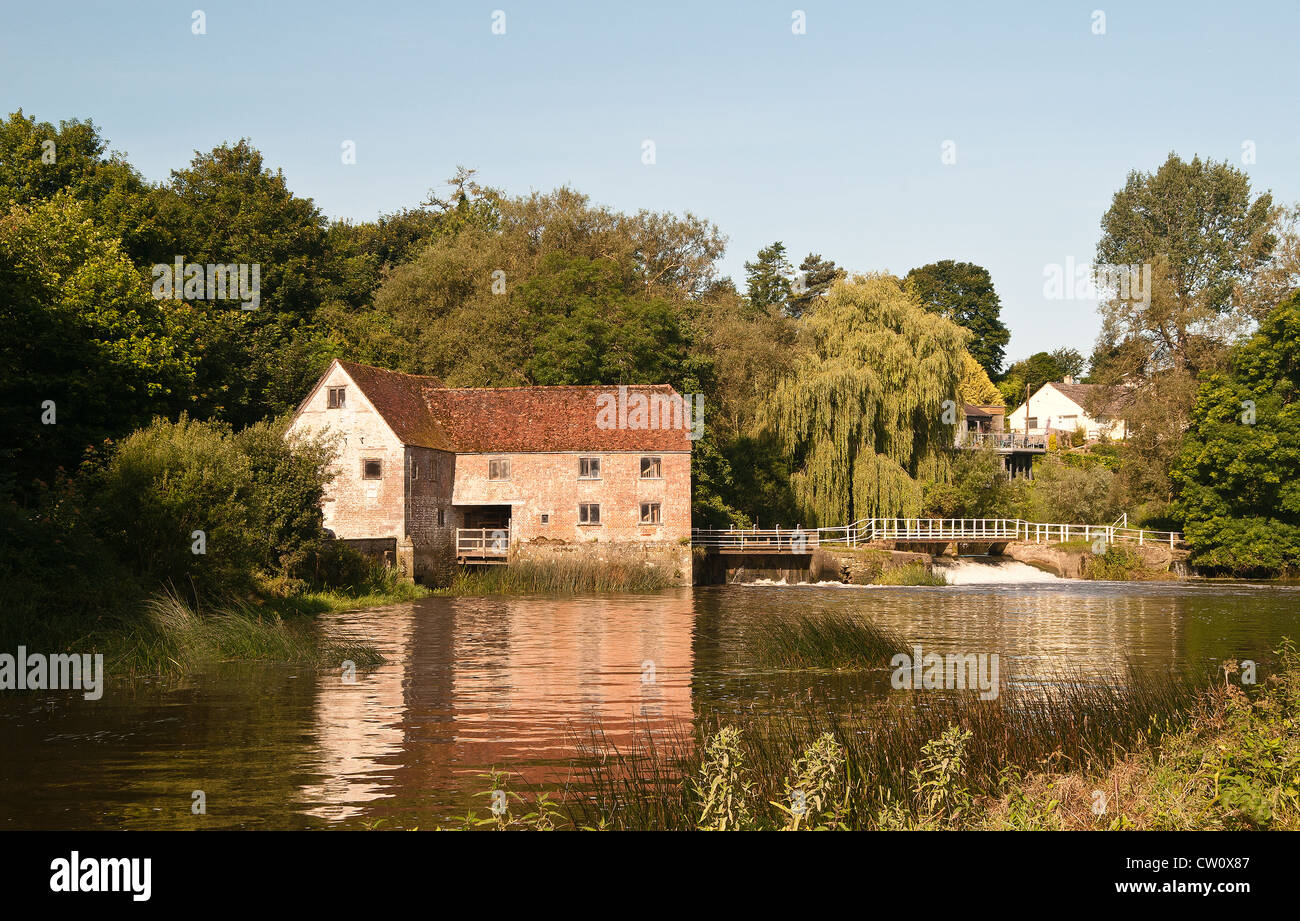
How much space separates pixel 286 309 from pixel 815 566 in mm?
32882

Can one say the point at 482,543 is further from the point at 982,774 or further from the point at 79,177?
the point at 982,774

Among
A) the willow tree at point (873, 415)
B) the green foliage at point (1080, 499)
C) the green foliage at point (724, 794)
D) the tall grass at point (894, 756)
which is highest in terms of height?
the willow tree at point (873, 415)

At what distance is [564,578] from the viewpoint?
4753 centimetres

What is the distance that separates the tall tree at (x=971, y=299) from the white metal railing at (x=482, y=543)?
63.2 metres

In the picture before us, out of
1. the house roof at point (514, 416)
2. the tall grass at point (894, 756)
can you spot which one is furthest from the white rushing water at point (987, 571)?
the tall grass at point (894, 756)

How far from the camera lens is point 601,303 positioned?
57906 millimetres

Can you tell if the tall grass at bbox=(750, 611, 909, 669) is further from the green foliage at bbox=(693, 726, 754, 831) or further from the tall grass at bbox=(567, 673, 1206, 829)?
the green foliage at bbox=(693, 726, 754, 831)

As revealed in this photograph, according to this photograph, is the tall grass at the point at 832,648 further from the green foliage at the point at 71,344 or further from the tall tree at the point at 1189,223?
the tall tree at the point at 1189,223

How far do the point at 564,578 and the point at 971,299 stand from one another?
229 ft

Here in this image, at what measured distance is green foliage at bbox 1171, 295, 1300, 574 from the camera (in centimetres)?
5222

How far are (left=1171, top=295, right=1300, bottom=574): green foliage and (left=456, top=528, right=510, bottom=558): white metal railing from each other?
1267 inches

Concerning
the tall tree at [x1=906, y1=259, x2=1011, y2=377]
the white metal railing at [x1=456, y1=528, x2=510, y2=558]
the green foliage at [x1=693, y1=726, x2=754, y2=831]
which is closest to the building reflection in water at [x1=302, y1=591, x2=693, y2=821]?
the green foliage at [x1=693, y1=726, x2=754, y2=831]

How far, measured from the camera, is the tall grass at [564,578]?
4728cm

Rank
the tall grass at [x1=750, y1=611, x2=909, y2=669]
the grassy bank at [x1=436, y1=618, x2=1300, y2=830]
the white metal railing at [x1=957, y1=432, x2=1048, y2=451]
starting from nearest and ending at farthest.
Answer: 1. the grassy bank at [x1=436, y1=618, x2=1300, y2=830]
2. the tall grass at [x1=750, y1=611, x2=909, y2=669]
3. the white metal railing at [x1=957, y1=432, x2=1048, y2=451]
